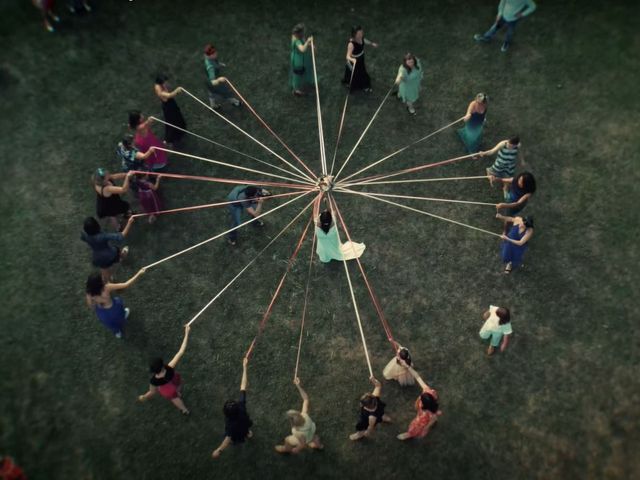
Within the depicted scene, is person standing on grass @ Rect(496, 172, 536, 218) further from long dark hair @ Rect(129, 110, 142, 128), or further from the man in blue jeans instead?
long dark hair @ Rect(129, 110, 142, 128)

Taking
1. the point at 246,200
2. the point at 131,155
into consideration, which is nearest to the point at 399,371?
the point at 246,200

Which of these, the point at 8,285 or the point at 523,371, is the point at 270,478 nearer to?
the point at 523,371

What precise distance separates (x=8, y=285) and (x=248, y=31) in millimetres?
6915

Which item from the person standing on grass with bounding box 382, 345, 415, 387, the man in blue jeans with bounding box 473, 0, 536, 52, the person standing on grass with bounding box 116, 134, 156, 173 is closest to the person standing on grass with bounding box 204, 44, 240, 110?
the person standing on grass with bounding box 116, 134, 156, 173

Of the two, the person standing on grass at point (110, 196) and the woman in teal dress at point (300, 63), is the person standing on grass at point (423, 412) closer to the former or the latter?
the person standing on grass at point (110, 196)

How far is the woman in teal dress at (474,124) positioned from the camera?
11219mm

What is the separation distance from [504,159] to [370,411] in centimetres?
496

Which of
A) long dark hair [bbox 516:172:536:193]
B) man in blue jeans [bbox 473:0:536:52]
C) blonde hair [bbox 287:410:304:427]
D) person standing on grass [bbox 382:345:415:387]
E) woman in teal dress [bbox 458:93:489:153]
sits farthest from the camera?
man in blue jeans [bbox 473:0:536:52]

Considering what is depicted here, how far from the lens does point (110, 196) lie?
34.8ft

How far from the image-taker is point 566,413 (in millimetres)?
9672

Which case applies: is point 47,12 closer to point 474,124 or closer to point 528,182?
point 474,124

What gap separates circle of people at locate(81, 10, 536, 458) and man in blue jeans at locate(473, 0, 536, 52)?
0.17 meters

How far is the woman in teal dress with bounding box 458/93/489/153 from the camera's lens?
11.2m

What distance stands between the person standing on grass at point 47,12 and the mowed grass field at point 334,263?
0.25 meters
